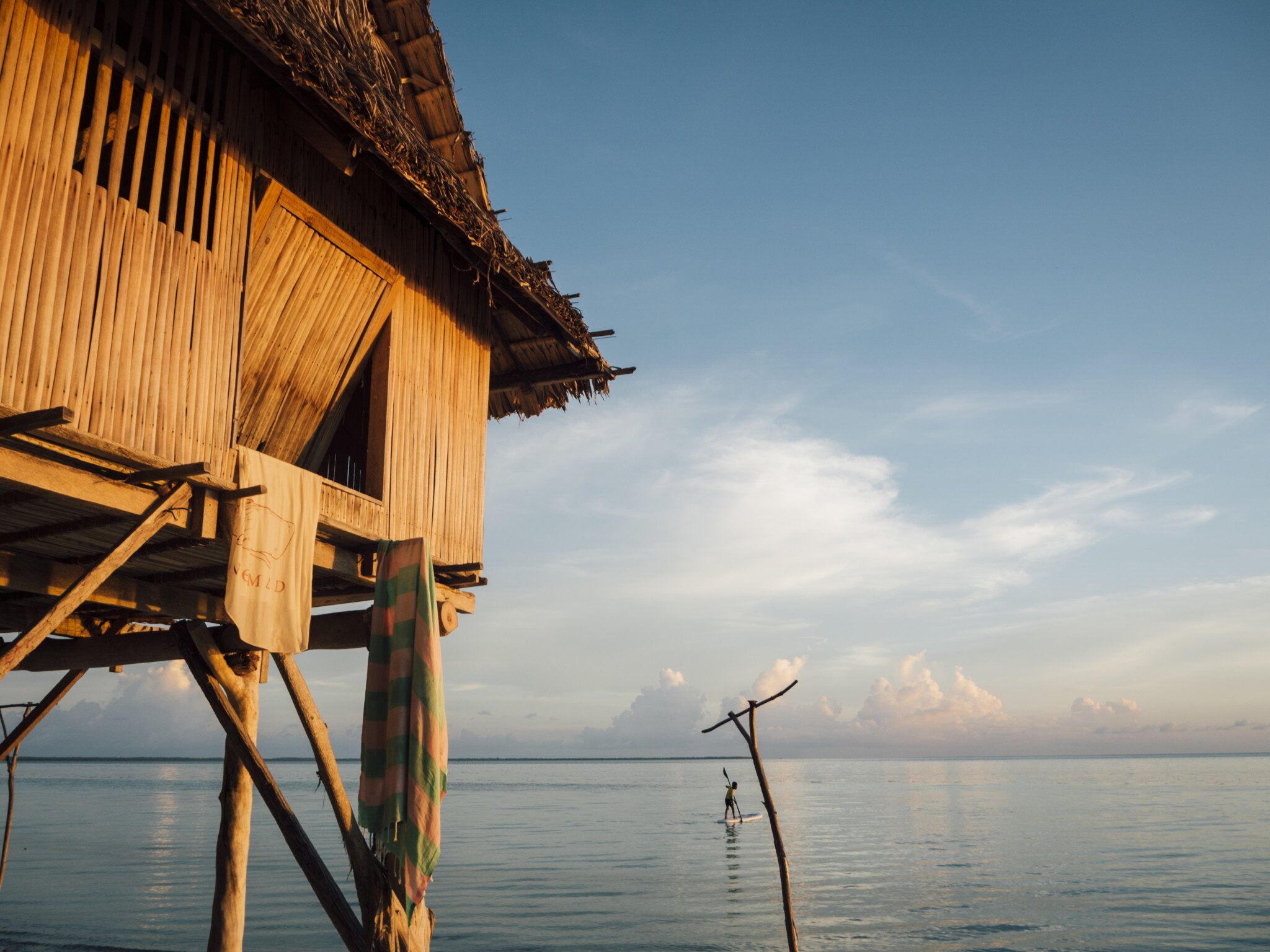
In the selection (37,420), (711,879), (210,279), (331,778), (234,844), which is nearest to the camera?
(37,420)

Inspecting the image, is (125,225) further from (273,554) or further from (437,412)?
(437,412)

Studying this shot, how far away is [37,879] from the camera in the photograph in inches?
890

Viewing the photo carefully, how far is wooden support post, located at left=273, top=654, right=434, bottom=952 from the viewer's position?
20.9 ft

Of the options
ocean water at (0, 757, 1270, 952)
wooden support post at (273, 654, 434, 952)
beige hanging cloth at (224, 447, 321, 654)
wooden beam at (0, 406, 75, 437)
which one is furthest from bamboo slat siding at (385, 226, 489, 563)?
ocean water at (0, 757, 1270, 952)

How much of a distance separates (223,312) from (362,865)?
389 cm


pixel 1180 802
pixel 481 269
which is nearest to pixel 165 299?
pixel 481 269

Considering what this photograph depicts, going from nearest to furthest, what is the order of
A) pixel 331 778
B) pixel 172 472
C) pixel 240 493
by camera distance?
pixel 172 472 → pixel 240 493 → pixel 331 778

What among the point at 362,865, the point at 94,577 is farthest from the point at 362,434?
the point at 94,577

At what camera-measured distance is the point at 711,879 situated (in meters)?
23.9

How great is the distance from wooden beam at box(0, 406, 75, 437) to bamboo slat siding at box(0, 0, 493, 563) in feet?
0.39

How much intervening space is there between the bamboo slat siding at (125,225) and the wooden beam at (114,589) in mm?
1821

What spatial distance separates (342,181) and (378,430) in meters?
2.02

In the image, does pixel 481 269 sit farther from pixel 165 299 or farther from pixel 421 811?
pixel 421 811

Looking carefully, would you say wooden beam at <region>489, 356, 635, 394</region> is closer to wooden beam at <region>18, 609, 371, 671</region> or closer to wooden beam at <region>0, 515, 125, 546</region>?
wooden beam at <region>18, 609, 371, 671</region>
